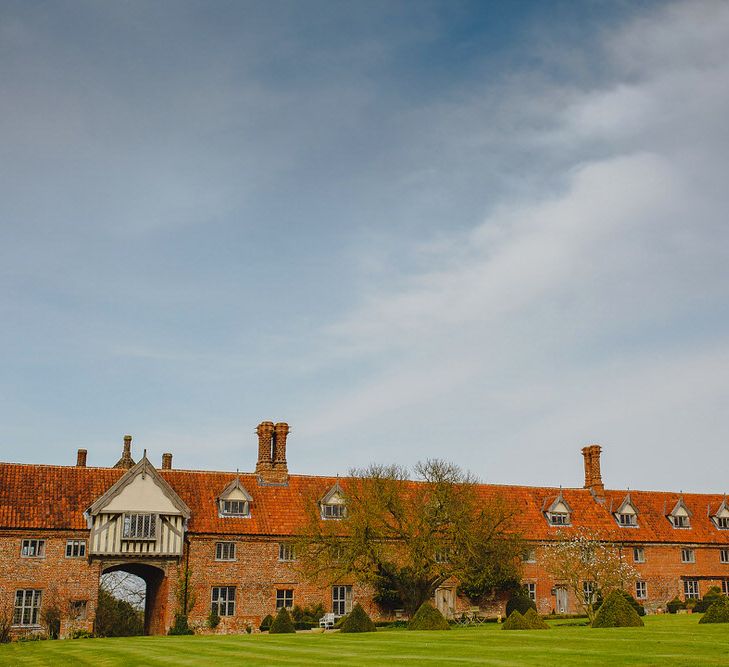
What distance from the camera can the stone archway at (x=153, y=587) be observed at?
→ 48.5m

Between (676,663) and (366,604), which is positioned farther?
(366,604)

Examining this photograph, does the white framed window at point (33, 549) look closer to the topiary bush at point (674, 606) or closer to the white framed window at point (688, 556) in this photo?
the topiary bush at point (674, 606)

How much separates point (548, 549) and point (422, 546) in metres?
13.6

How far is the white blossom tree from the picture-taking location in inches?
1914

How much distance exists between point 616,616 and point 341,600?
20.0m

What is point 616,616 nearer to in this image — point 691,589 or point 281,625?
point 281,625

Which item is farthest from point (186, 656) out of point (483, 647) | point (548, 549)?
point (548, 549)

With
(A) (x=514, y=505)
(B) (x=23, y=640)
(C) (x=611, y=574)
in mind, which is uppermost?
(A) (x=514, y=505)

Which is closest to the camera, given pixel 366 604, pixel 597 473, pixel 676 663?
pixel 676 663

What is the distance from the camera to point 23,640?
1750 inches

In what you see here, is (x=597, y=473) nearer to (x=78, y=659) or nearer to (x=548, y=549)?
(x=548, y=549)

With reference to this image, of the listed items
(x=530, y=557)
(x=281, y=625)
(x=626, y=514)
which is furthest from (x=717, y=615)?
(x=626, y=514)

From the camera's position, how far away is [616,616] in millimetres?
36719

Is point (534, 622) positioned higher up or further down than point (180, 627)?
higher up
